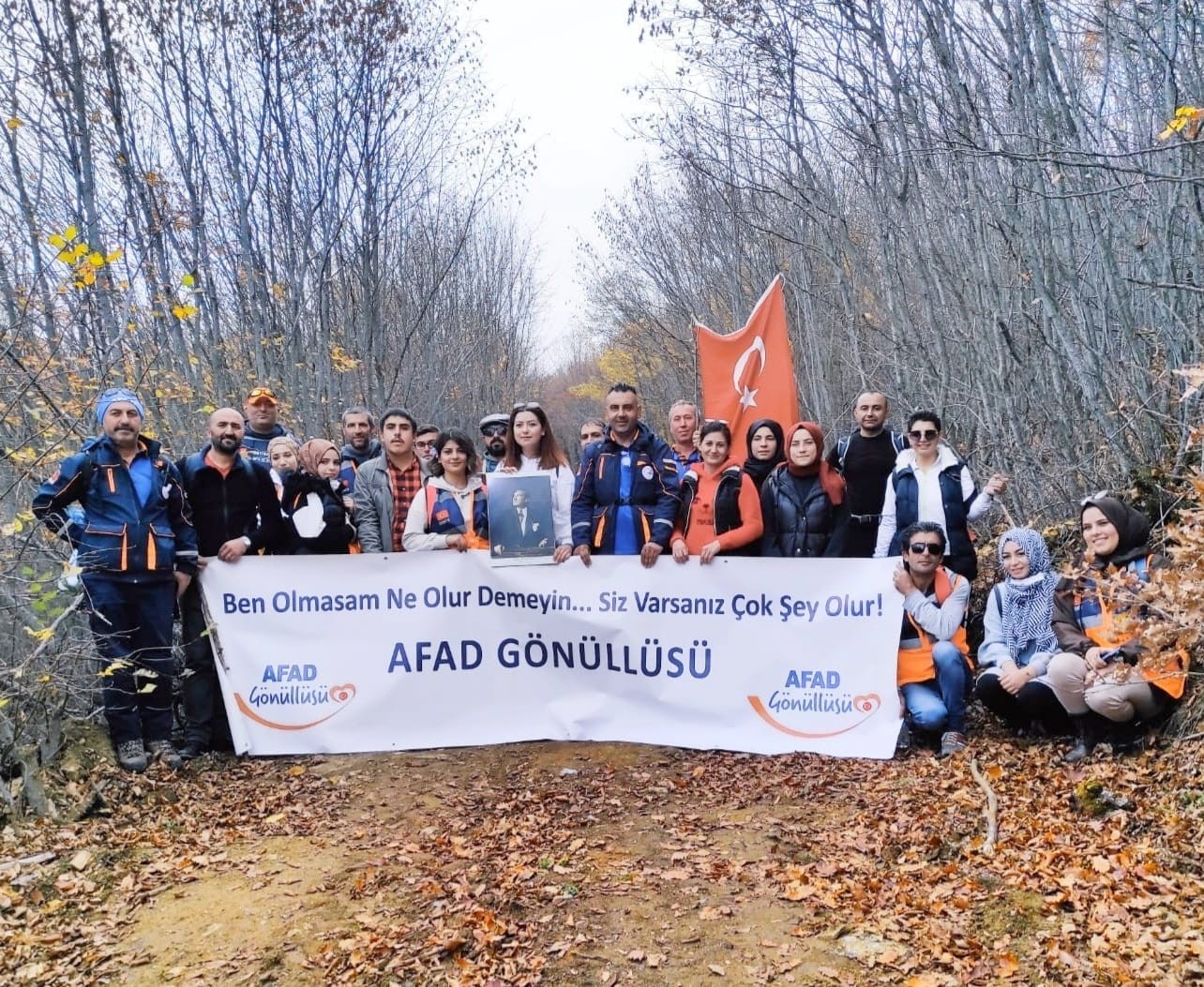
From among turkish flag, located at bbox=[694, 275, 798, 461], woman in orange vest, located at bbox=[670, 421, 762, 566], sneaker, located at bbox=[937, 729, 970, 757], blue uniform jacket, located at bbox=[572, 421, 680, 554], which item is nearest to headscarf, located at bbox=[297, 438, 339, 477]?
blue uniform jacket, located at bbox=[572, 421, 680, 554]

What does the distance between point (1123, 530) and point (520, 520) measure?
3.50m

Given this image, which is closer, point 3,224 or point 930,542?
point 930,542

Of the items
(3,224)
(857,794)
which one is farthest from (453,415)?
(857,794)

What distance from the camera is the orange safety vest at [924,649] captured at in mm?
5176

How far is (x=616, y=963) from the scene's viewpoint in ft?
10.4

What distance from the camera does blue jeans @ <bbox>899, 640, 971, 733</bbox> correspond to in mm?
5043

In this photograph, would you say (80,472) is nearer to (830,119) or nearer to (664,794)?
(664,794)

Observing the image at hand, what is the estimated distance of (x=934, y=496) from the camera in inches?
217

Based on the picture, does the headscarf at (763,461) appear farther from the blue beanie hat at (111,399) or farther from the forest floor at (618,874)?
the blue beanie hat at (111,399)

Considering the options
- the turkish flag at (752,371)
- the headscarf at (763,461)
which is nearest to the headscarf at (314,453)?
the headscarf at (763,461)

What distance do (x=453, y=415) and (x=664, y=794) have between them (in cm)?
2045

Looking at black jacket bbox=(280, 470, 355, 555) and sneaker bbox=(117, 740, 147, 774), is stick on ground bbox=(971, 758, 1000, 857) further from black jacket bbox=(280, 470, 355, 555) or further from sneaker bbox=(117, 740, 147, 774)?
sneaker bbox=(117, 740, 147, 774)

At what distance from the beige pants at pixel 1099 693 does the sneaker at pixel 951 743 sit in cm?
61

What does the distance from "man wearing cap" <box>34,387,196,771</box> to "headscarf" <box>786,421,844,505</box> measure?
153 inches
